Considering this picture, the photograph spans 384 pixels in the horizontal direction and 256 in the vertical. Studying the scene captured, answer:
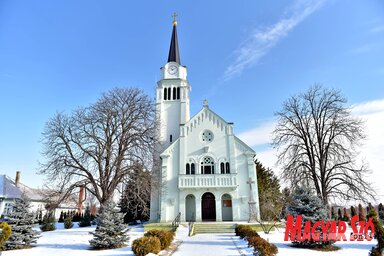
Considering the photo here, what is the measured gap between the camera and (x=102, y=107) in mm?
A: 20578

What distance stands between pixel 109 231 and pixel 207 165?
15.7 m

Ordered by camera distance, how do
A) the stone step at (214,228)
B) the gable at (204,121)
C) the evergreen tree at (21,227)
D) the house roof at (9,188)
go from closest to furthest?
the evergreen tree at (21,227), the stone step at (214,228), the gable at (204,121), the house roof at (9,188)

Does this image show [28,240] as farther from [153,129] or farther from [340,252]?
[340,252]

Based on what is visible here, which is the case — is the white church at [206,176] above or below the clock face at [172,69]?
below

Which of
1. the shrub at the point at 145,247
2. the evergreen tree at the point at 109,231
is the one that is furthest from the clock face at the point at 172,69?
the shrub at the point at 145,247

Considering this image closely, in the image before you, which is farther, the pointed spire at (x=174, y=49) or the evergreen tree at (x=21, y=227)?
the pointed spire at (x=174, y=49)

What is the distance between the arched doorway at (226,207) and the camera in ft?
86.1

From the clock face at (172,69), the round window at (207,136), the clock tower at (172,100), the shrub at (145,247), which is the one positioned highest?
the clock face at (172,69)

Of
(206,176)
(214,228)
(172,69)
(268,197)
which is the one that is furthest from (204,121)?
(214,228)

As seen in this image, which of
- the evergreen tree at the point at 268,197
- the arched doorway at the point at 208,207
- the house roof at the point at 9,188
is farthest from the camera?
the house roof at the point at 9,188

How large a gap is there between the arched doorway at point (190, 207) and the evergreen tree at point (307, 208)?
14520 millimetres

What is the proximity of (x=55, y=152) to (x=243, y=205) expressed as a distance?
61.5ft

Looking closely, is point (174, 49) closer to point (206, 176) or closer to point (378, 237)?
point (206, 176)

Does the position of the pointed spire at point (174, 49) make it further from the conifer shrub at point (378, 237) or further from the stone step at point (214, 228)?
the conifer shrub at point (378, 237)
